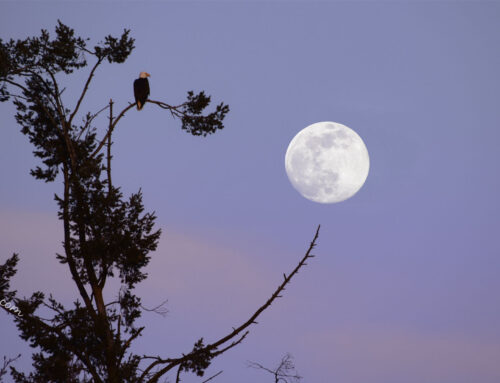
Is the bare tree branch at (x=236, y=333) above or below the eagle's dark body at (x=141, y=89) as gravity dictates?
below

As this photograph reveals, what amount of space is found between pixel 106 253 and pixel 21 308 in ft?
7.20

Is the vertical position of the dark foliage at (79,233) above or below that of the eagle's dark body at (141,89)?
below

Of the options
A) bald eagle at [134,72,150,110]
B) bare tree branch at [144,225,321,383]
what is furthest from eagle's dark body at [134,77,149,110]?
bare tree branch at [144,225,321,383]

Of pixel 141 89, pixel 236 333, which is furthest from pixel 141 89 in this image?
pixel 236 333

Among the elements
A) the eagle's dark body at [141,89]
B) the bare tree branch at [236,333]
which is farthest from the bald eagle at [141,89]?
the bare tree branch at [236,333]

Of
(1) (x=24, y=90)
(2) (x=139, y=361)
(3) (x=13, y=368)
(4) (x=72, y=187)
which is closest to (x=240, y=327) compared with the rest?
(2) (x=139, y=361)

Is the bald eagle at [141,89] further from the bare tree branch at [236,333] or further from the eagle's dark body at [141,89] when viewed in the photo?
the bare tree branch at [236,333]

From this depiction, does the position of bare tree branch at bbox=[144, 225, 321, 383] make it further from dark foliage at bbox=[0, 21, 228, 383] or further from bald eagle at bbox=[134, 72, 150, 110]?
bald eagle at bbox=[134, 72, 150, 110]

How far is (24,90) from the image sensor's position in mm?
12617

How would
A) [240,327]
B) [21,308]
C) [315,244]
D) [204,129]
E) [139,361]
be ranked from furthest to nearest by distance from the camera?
1. [204,129]
2. [21,308]
3. [139,361]
4. [240,327]
5. [315,244]

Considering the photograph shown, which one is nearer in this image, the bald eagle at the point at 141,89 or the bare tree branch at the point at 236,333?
the bare tree branch at the point at 236,333

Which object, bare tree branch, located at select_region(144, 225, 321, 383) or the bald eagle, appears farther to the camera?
the bald eagle

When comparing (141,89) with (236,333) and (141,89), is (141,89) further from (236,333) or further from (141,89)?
(236,333)

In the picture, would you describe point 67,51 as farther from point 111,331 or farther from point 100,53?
point 111,331
